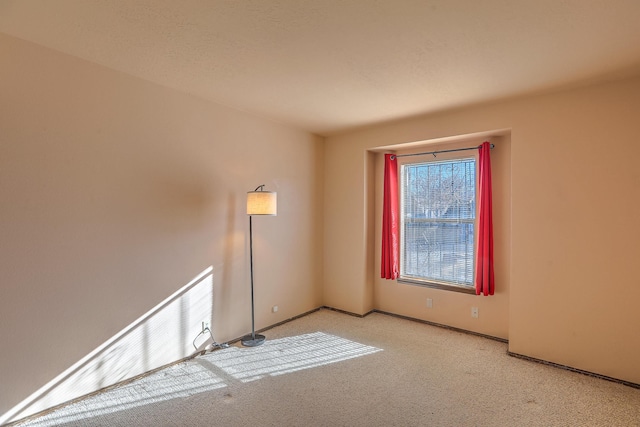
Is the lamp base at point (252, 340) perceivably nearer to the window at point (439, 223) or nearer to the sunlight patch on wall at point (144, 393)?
the sunlight patch on wall at point (144, 393)

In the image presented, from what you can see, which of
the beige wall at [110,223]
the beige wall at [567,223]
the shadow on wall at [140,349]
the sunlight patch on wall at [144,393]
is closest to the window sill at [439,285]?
the beige wall at [567,223]

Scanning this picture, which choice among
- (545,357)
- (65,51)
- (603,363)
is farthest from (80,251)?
(603,363)

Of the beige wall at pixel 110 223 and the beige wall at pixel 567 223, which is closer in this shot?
the beige wall at pixel 110 223

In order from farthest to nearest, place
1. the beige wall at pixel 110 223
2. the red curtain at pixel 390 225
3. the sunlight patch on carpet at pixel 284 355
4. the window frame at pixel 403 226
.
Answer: the red curtain at pixel 390 225
the window frame at pixel 403 226
the sunlight patch on carpet at pixel 284 355
the beige wall at pixel 110 223

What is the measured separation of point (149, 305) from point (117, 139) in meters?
1.39

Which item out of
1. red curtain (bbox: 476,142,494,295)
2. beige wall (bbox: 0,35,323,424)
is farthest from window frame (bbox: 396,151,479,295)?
beige wall (bbox: 0,35,323,424)

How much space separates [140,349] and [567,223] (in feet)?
12.5

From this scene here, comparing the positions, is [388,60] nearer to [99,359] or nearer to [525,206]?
[525,206]

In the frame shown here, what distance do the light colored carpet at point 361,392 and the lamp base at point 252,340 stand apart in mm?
78

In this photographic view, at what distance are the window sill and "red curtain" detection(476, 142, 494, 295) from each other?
197mm

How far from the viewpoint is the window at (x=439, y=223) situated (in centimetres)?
379

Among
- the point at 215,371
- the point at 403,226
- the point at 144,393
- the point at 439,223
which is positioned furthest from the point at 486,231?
the point at 144,393

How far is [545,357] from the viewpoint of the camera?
296 cm

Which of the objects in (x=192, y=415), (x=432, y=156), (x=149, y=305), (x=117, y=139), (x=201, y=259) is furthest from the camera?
(x=432, y=156)
